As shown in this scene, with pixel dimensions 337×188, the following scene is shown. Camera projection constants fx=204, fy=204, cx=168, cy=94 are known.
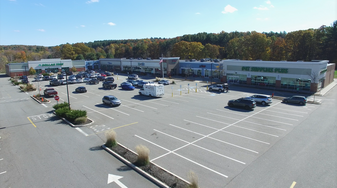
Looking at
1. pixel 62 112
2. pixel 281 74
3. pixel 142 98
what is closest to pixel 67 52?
pixel 142 98

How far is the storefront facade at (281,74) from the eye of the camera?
3703cm

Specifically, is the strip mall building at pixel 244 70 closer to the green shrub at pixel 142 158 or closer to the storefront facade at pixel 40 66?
the storefront facade at pixel 40 66

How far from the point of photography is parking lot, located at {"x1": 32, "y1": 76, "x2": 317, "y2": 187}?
1301 centimetres

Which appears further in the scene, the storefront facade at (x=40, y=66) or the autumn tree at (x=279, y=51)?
the storefront facade at (x=40, y=66)

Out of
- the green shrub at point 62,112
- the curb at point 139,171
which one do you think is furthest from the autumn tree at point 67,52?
the curb at point 139,171

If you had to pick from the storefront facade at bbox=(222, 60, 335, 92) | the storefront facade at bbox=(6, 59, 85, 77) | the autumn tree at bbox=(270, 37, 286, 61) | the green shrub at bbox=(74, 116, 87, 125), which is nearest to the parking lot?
the green shrub at bbox=(74, 116, 87, 125)

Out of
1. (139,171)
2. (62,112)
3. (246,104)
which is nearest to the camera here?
(139,171)

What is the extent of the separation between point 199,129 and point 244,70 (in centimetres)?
3215

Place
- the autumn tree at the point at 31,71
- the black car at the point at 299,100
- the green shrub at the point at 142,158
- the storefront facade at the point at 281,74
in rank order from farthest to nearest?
the autumn tree at the point at 31,71 → the storefront facade at the point at 281,74 → the black car at the point at 299,100 → the green shrub at the point at 142,158

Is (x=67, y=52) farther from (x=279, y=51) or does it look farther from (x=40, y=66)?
(x=279, y=51)

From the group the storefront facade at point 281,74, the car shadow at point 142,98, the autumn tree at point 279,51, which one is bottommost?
the car shadow at point 142,98

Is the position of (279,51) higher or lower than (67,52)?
lower

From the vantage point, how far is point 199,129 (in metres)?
19.1

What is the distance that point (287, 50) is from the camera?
64.0 meters
